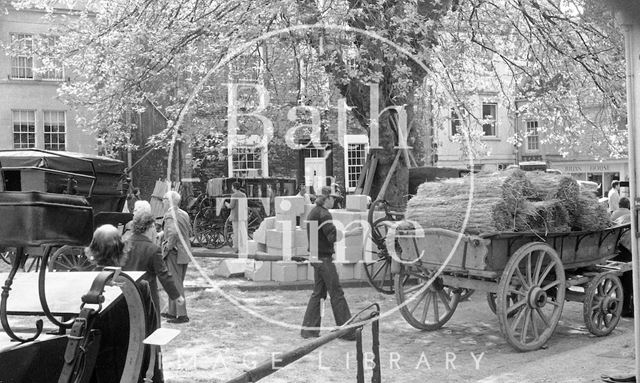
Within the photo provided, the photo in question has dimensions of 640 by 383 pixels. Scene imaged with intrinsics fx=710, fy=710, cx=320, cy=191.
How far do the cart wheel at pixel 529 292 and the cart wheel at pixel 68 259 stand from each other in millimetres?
7176

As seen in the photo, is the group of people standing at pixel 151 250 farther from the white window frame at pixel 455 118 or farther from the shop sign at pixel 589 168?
the shop sign at pixel 589 168

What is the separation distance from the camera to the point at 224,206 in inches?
816

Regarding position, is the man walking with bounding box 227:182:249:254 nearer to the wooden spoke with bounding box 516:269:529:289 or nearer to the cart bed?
the cart bed

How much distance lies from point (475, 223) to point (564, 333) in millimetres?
2225

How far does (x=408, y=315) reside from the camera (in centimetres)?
873

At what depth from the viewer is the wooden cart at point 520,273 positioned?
7621 mm

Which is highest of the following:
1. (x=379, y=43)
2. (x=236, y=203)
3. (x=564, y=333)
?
(x=379, y=43)

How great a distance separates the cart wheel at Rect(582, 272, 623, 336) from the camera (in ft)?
27.0

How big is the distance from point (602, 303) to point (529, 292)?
4.05 ft

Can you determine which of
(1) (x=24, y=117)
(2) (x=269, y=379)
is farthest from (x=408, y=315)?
(1) (x=24, y=117)

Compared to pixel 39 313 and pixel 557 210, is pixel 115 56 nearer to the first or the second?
pixel 557 210

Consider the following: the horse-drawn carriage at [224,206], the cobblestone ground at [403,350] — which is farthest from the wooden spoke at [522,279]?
the horse-drawn carriage at [224,206]

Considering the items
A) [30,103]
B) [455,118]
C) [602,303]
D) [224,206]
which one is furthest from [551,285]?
[30,103]

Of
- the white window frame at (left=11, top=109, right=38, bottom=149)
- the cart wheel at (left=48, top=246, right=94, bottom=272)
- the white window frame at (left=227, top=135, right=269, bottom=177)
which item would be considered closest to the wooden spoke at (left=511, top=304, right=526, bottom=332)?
the cart wheel at (left=48, top=246, right=94, bottom=272)
